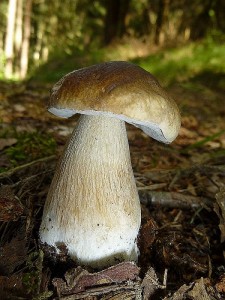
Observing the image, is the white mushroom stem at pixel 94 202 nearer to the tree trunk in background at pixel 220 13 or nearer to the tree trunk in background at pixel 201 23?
the tree trunk in background at pixel 220 13

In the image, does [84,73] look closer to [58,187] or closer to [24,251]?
[58,187]

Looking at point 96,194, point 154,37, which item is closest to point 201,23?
point 154,37

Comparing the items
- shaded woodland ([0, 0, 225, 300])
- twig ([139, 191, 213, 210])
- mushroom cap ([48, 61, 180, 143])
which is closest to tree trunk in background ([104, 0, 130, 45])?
shaded woodland ([0, 0, 225, 300])

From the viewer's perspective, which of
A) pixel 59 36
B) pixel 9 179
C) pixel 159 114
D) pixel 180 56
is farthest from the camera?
pixel 59 36

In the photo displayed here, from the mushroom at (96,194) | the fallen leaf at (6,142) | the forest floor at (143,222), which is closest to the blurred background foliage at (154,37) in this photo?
the forest floor at (143,222)

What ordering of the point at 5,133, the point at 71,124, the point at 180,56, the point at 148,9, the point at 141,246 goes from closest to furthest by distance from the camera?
the point at 141,246
the point at 5,133
the point at 71,124
the point at 180,56
the point at 148,9

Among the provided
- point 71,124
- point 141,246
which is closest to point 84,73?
point 141,246
